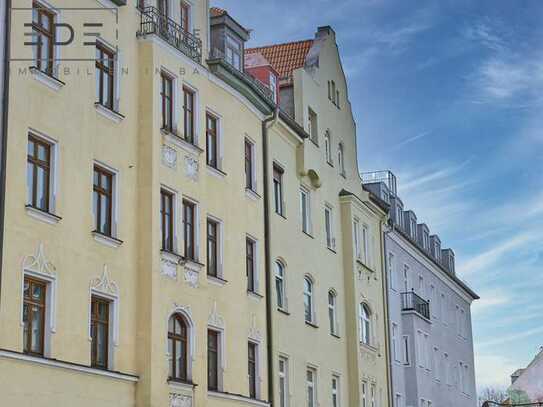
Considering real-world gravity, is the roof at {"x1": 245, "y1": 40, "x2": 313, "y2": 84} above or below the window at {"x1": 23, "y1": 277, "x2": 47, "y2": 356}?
above

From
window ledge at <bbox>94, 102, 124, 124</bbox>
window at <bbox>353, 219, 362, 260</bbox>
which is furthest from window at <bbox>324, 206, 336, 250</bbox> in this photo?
window ledge at <bbox>94, 102, 124, 124</bbox>

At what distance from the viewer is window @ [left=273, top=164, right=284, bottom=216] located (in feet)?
120

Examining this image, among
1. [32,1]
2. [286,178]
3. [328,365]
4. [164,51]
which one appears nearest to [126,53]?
[164,51]

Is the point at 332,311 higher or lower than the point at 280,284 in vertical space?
higher

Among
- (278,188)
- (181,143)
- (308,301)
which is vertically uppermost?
(278,188)

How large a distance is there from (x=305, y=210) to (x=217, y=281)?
9647mm

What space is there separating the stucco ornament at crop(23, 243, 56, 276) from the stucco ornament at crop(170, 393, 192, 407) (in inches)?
206

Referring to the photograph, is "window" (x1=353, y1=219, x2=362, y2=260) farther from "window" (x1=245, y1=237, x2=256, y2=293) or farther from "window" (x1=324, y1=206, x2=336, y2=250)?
"window" (x1=245, y1=237, x2=256, y2=293)

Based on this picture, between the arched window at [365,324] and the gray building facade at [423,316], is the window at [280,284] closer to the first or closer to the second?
the arched window at [365,324]

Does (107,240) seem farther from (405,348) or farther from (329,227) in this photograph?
(405,348)

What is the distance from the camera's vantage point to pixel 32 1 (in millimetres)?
23891

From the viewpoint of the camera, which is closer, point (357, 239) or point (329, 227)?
point (329, 227)

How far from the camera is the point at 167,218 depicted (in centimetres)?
2839

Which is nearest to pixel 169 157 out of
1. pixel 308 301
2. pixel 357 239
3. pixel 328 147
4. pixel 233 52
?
pixel 233 52
